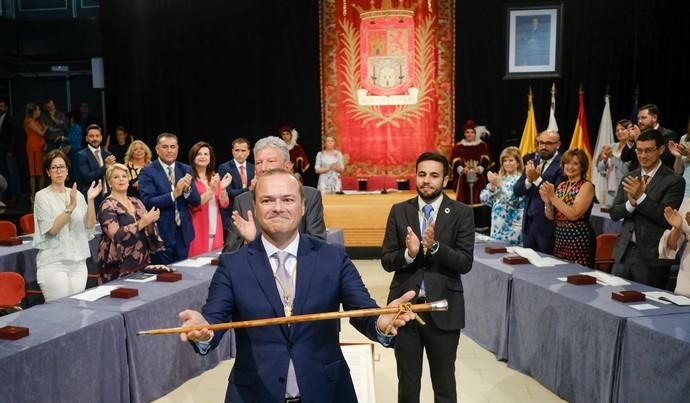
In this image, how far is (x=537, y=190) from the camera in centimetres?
507

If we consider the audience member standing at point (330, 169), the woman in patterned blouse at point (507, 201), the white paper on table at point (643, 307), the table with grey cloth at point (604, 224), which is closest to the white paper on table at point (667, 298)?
the white paper on table at point (643, 307)

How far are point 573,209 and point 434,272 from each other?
1.88 meters

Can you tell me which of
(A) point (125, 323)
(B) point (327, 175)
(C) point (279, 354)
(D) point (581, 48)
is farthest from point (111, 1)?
(C) point (279, 354)

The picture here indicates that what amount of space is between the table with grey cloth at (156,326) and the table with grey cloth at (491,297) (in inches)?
83.4

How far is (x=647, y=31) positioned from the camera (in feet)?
31.7

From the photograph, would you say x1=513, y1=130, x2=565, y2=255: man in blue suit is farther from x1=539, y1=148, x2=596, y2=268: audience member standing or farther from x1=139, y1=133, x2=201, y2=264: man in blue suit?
x1=139, y1=133, x2=201, y2=264: man in blue suit

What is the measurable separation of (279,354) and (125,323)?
1967mm

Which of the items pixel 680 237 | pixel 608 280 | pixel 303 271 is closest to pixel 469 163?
pixel 608 280

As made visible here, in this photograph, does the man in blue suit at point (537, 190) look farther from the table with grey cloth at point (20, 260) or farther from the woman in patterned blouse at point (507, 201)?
the table with grey cloth at point (20, 260)

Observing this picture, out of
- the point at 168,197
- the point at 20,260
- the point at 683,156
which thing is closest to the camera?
the point at 168,197

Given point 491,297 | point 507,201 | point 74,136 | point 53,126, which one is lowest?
point 491,297

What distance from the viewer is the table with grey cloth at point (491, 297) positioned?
447 cm

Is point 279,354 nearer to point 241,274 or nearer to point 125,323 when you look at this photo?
point 241,274

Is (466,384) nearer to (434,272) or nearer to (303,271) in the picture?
(434,272)
